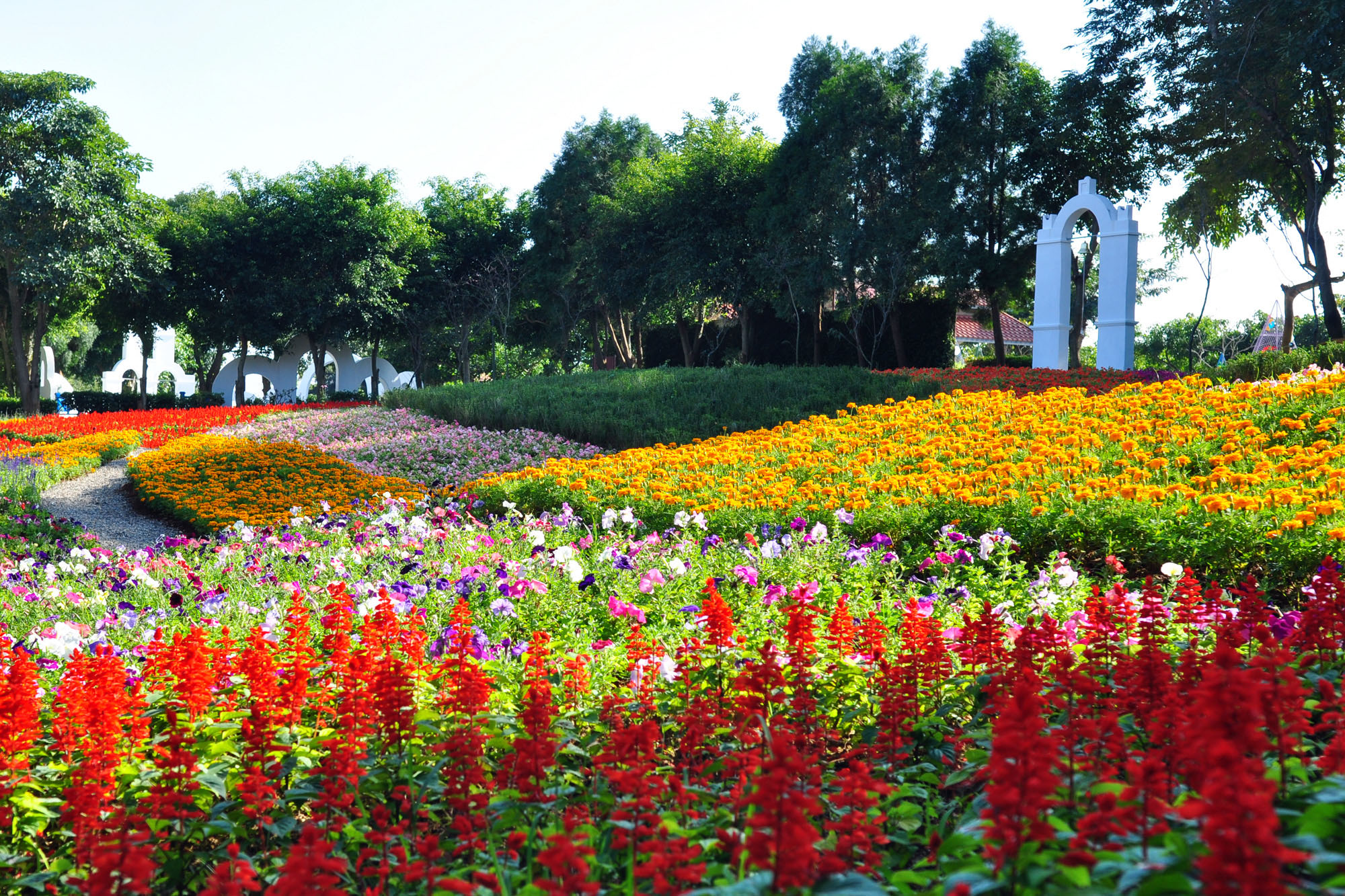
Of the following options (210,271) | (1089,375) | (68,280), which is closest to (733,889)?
(1089,375)

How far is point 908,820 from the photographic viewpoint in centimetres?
227

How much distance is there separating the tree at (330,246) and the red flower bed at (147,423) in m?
10.7

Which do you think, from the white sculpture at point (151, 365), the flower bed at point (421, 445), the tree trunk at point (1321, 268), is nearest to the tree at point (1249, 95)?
the tree trunk at point (1321, 268)

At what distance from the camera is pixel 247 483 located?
11.3 m

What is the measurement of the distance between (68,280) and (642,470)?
78.7 ft

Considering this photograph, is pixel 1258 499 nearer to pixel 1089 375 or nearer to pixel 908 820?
pixel 908 820

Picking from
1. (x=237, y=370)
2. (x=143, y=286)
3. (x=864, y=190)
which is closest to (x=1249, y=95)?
(x=864, y=190)

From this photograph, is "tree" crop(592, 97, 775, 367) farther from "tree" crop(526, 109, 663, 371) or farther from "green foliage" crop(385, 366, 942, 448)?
"green foliage" crop(385, 366, 942, 448)

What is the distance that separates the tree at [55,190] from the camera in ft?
80.8

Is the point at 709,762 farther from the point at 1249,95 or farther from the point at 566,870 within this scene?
the point at 1249,95

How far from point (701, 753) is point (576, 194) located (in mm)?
33543

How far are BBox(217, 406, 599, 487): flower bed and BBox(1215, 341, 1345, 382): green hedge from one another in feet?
28.6

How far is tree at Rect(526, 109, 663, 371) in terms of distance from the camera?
3434cm

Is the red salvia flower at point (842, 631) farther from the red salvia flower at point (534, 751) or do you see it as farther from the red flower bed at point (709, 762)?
the red salvia flower at point (534, 751)
